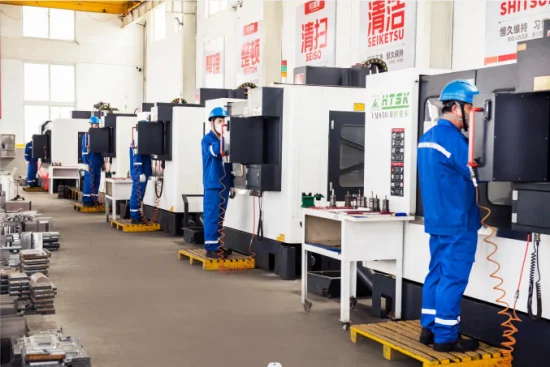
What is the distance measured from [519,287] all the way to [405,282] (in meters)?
1.22

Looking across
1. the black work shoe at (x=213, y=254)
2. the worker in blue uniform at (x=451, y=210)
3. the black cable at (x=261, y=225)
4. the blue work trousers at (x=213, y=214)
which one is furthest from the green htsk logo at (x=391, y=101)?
the black work shoe at (x=213, y=254)

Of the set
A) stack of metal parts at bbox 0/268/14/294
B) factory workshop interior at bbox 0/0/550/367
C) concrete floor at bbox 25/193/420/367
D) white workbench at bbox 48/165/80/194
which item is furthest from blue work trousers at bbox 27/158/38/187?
stack of metal parts at bbox 0/268/14/294

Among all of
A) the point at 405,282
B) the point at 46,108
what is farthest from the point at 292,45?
the point at 46,108

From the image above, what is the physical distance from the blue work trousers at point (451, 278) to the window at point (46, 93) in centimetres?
1928

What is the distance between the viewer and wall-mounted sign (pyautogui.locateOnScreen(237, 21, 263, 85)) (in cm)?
1328

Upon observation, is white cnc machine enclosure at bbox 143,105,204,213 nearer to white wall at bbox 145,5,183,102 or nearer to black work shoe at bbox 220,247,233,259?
black work shoe at bbox 220,247,233,259

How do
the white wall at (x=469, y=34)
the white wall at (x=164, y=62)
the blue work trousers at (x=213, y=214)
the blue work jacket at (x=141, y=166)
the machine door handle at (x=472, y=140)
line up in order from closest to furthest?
1. the machine door handle at (x=472, y=140)
2. the blue work trousers at (x=213, y=214)
3. the white wall at (x=469, y=34)
4. the blue work jacket at (x=141, y=166)
5. the white wall at (x=164, y=62)

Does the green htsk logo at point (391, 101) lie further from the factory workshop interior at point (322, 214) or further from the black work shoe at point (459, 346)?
the black work shoe at point (459, 346)

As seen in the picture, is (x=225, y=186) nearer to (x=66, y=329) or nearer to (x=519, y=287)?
(x=66, y=329)

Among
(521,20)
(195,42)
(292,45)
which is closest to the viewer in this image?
(521,20)

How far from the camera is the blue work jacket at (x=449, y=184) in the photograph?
3975mm

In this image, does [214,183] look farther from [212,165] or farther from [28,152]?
[28,152]

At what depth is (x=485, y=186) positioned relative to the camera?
14.0 feet

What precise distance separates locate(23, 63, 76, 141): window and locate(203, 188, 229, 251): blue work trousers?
15.2 meters
